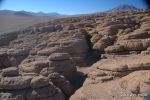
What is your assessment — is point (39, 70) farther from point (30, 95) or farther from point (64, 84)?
point (30, 95)

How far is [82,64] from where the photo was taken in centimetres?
2783

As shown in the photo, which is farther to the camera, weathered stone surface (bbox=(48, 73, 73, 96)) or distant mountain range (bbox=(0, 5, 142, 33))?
distant mountain range (bbox=(0, 5, 142, 33))

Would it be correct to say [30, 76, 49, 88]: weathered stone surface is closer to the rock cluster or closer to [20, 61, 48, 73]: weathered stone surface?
the rock cluster

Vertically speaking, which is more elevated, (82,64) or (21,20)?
(82,64)

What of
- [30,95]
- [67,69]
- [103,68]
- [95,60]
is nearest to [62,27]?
[95,60]

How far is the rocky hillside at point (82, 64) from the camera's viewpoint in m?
16.3

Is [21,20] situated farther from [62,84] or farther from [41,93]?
[41,93]

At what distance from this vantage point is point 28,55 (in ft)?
104

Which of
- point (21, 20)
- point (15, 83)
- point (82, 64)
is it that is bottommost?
point (21, 20)

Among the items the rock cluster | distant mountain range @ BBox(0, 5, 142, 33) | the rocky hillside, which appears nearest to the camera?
the rocky hillside

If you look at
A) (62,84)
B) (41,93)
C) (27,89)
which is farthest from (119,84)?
(62,84)

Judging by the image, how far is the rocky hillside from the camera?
1627 cm

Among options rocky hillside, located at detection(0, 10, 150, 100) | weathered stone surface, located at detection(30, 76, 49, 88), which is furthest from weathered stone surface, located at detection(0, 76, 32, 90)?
weathered stone surface, located at detection(30, 76, 49, 88)

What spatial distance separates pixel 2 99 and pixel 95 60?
43.6 ft
